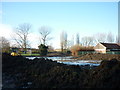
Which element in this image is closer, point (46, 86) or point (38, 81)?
point (46, 86)

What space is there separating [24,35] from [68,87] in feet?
116

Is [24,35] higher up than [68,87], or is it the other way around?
[24,35]

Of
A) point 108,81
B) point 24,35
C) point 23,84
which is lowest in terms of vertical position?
point 23,84

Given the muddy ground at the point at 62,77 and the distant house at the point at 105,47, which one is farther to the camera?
the distant house at the point at 105,47

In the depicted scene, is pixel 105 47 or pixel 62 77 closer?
pixel 62 77

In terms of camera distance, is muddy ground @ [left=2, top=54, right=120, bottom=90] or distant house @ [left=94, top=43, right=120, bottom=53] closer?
muddy ground @ [left=2, top=54, right=120, bottom=90]

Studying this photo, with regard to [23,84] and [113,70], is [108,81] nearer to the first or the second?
[113,70]

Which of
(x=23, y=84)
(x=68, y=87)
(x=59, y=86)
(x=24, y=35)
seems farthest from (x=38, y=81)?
(x=24, y=35)

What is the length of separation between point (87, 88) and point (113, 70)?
1599 mm

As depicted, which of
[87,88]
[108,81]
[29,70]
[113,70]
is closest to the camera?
[87,88]

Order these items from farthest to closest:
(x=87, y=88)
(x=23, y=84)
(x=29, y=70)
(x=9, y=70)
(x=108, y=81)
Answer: (x=9, y=70) → (x=29, y=70) → (x=23, y=84) → (x=108, y=81) → (x=87, y=88)

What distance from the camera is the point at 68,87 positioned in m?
4.84

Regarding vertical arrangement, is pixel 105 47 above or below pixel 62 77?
above

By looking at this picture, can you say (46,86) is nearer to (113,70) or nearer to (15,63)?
(113,70)
